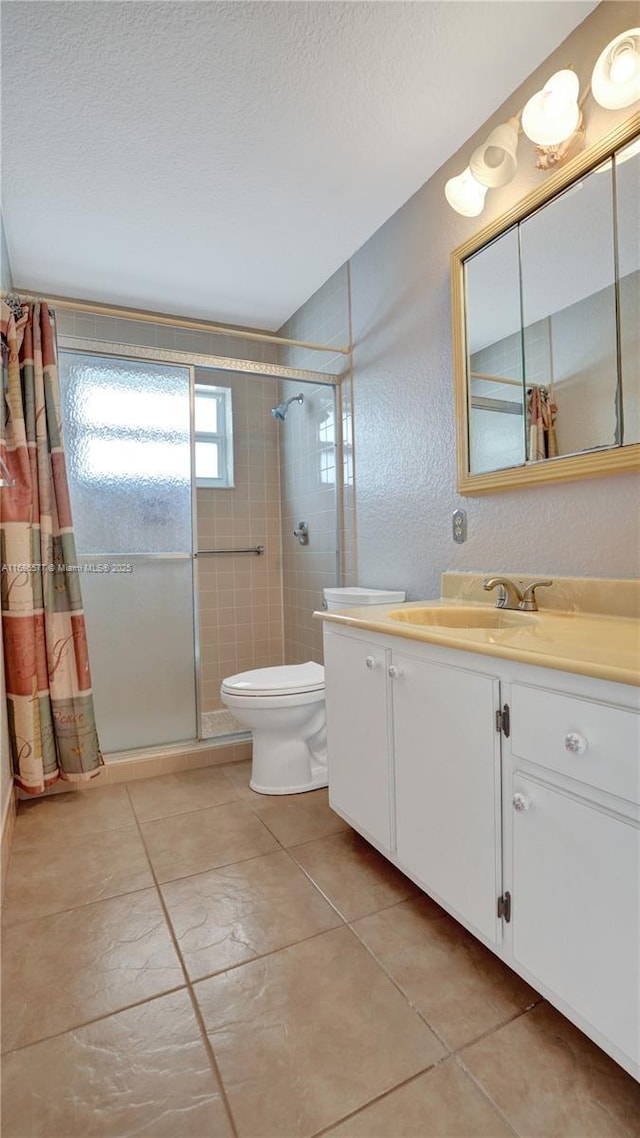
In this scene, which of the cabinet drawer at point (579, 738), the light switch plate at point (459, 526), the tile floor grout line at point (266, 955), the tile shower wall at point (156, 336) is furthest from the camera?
the tile shower wall at point (156, 336)

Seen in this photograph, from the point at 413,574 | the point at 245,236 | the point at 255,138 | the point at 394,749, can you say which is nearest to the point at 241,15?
the point at 255,138

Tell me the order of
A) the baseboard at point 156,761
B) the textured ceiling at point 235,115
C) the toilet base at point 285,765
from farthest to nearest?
the baseboard at point 156,761, the toilet base at point 285,765, the textured ceiling at point 235,115

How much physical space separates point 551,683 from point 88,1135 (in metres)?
1.09

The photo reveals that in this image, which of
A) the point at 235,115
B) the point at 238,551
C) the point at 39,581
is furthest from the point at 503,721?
the point at 238,551

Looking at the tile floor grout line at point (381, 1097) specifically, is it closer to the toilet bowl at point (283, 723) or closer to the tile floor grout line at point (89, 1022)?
the tile floor grout line at point (89, 1022)

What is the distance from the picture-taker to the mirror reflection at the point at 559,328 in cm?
133

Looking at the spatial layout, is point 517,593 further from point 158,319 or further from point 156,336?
point 156,336

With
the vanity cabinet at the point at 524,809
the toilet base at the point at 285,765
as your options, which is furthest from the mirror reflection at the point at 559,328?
the toilet base at the point at 285,765

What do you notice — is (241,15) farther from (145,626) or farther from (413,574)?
(145,626)

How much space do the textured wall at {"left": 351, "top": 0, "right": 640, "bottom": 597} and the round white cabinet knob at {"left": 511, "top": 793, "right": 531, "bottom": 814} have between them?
664 mm

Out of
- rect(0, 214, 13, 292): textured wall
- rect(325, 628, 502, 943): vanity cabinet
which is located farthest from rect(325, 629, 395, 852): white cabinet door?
rect(0, 214, 13, 292): textured wall

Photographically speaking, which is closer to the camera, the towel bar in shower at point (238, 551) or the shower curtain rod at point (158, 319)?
the shower curtain rod at point (158, 319)

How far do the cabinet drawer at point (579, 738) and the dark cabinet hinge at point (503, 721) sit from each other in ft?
0.04

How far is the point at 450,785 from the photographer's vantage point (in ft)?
3.93
